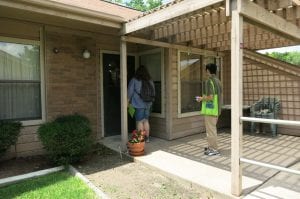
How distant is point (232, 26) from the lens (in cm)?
299

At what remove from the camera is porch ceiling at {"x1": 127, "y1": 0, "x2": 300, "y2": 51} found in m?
3.47

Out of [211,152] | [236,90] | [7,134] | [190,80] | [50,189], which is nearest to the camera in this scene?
[236,90]

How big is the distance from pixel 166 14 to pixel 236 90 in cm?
174

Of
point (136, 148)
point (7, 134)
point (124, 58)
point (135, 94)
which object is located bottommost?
point (136, 148)

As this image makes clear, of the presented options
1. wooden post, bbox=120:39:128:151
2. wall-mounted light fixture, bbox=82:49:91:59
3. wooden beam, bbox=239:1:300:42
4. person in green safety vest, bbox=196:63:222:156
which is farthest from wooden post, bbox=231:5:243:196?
wall-mounted light fixture, bbox=82:49:91:59

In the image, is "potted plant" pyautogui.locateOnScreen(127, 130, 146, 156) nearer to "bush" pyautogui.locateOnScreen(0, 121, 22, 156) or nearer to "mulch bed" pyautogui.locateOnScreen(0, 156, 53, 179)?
"mulch bed" pyautogui.locateOnScreen(0, 156, 53, 179)

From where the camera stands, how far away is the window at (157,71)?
240 inches

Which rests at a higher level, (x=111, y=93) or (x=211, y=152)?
(x=111, y=93)

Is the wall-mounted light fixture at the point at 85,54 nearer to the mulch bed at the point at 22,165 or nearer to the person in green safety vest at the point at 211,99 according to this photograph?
the mulch bed at the point at 22,165

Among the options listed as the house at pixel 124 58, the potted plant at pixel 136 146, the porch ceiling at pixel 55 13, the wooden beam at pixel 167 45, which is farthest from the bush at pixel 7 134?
the wooden beam at pixel 167 45

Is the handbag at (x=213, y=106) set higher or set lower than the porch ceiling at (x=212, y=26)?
lower

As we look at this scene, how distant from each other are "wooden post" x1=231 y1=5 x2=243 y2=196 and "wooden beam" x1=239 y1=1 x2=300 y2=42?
0.17 meters

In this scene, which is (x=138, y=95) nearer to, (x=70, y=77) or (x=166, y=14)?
(x=70, y=77)

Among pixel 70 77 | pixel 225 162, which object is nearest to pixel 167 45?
pixel 70 77
